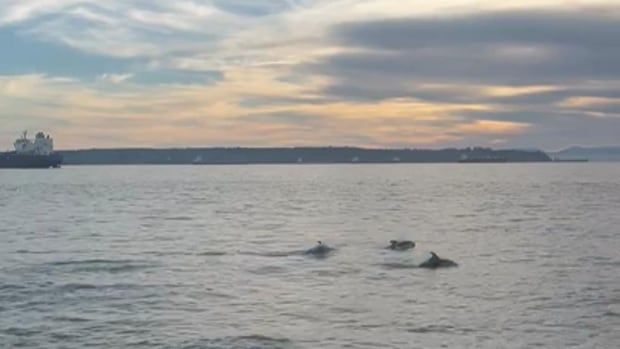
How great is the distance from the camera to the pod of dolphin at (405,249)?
39.9 metres

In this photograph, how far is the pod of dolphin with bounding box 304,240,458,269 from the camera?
1571 inches

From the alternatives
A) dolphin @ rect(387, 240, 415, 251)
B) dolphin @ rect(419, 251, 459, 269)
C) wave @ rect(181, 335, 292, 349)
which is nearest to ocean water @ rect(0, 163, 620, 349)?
wave @ rect(181, 335, 292, 349)

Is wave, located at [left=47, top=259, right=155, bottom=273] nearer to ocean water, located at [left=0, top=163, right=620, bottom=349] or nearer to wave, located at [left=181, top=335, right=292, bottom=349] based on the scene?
ocean water, located at [left=0, top=163, right=620, bottom=349]

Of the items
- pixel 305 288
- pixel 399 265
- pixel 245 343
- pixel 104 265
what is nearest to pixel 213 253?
pixel 104 265

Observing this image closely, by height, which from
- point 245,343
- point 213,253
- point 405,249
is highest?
point 405,249

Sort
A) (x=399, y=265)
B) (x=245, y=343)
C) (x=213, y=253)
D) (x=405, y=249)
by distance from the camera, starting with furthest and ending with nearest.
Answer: (x=405, y=249)
(x=213, y=253)
(x=399, y=265)
(x=245, y=343)

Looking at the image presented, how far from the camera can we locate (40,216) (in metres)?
84.9

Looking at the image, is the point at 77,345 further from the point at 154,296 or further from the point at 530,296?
the point at 530,296

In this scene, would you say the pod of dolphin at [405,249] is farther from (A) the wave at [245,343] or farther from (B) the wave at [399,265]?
(A) the wave at [245,343]

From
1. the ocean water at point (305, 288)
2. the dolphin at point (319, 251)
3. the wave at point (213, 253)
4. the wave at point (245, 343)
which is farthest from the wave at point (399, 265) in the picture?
the wave at point (245, 343)

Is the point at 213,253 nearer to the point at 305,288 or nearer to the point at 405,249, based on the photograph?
the point at 405,249

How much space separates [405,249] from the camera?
48.6 metres

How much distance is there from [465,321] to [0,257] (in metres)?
28.4

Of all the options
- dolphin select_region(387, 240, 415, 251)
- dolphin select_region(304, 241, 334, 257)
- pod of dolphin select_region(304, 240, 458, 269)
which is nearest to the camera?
pod of dolphin select_region(304, 240, 458, 269)
